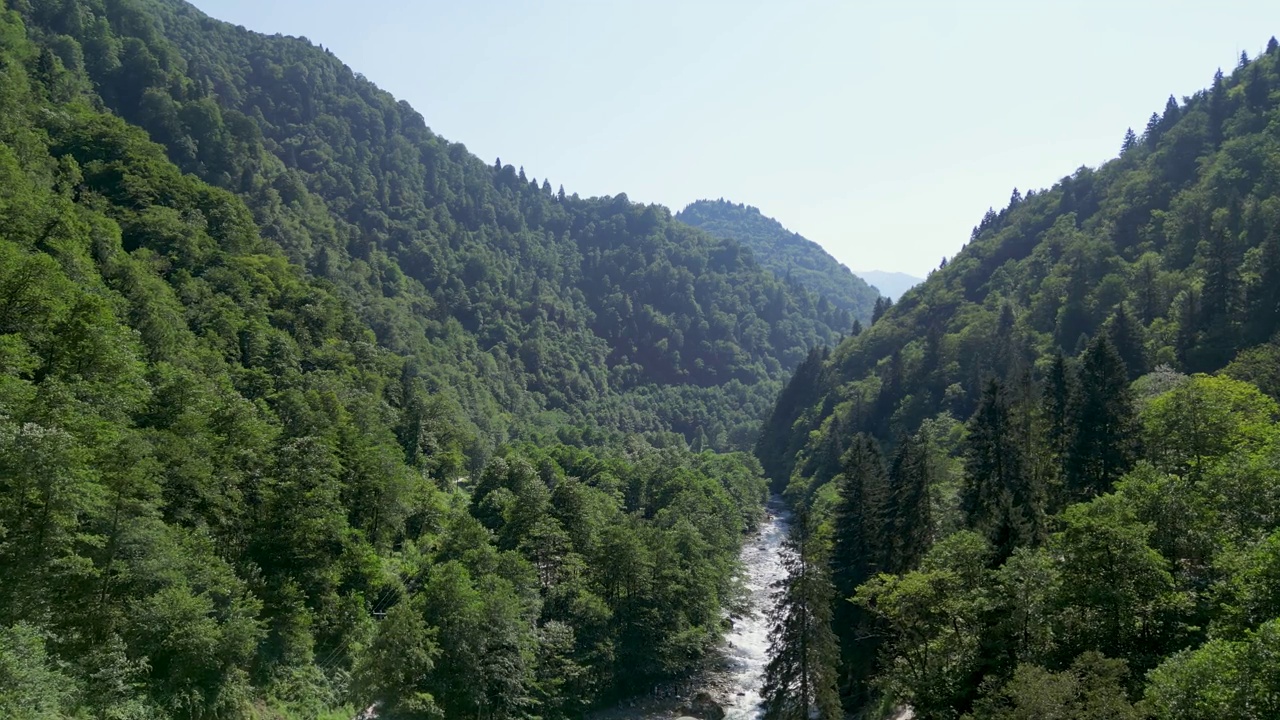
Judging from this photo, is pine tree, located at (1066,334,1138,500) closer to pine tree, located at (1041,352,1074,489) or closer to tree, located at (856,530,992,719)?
pine tree, located at (1041,352,1074,489)

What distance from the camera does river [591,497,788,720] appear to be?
168 feet

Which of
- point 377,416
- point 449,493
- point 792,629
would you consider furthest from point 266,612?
point 449,493

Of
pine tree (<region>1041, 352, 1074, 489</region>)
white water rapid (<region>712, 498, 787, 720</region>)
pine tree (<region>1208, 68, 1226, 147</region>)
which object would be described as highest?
pine tree (<region>1208, 68, 1226, 147</region>)

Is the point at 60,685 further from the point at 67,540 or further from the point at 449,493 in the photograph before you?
the point at 449,493

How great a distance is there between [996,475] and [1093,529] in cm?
2005

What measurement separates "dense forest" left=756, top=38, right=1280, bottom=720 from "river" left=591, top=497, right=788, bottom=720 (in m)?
5.62

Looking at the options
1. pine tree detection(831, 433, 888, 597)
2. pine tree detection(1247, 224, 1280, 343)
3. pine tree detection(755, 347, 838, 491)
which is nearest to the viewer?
pine tree detection(831, 433, 888, 597)

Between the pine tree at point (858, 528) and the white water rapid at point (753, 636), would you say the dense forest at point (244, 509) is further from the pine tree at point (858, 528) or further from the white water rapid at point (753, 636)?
the pine tree at point (858, 528)

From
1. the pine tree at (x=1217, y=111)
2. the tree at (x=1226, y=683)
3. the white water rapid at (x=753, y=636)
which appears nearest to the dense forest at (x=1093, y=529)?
the tree at (x=1226, y=683)

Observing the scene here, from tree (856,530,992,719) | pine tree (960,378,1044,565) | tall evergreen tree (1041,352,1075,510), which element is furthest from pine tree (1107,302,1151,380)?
tree (856,530,992,719)

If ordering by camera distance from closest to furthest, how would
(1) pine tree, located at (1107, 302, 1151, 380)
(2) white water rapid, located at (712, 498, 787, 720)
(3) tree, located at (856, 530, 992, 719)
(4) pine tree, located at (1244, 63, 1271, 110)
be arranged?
1. (3) tree, located at (856, 530, 992, 719)
2. (2) white water rapid, located at (712, 498, 787, 720)
3. (1) pine tree, located at (1107, 302, 1151, 380)
4. (4) pine tree, located at (1244, 63, 1271, 110)

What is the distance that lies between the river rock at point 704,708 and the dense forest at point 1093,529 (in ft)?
30.6

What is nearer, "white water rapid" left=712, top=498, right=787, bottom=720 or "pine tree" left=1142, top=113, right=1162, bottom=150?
"white water rapid" left=712, top=498, right=787, bottom=720

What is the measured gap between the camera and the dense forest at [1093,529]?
23328 millimetres
